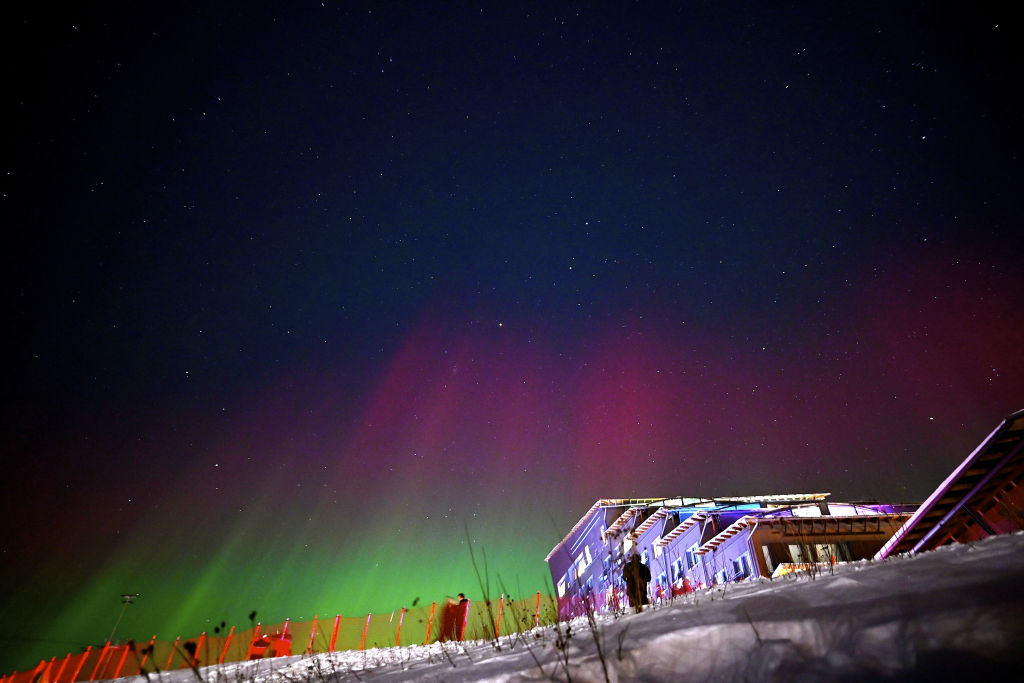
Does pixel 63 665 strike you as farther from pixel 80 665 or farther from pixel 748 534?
pixel 748 534

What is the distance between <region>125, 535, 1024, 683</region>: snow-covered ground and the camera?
238 centimetres

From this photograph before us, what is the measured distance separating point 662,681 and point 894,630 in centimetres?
125

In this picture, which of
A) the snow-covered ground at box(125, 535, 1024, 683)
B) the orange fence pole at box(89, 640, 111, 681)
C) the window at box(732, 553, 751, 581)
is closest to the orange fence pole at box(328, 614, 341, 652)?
the orange fence pole at box(89, 640, 111, 681)

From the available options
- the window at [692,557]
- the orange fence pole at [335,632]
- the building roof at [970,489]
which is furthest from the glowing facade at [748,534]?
the orange fence pole at [335,632]

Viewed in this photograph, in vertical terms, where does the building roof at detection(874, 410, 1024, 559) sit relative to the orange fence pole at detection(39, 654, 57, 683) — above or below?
above

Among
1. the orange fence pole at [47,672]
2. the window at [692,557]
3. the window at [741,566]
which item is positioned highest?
the window at [692,557]

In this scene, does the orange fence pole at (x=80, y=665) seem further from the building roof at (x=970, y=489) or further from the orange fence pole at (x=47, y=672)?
the building roof at (x=970, y=489)

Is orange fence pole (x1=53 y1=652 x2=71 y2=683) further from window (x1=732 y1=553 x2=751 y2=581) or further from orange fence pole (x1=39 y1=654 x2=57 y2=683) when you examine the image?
window (x1=732 y1=553 x2=751 y2=581)

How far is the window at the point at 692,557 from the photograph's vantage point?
26.0m

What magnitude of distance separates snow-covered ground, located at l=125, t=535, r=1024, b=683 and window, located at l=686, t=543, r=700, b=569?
24.0 m

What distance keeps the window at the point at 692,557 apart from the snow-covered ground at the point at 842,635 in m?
24.0

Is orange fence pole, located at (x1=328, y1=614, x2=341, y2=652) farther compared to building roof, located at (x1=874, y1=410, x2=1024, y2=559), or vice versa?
orange fence pole, located at (x1=328, y1=614, x2=341, y2=652)

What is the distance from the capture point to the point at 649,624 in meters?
4.17

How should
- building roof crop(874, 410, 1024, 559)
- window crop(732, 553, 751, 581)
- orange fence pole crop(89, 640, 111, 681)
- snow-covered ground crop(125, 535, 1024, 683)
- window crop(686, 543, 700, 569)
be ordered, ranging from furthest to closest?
window crop(686, 543, 700, 569) → window crop(732, 553, 751, 581) → orange fence pole crop(89, 640, 111, 681) → building roof crop(874, 410, 1024, 559) → snow-covered ground crop(125, 535, 1024, 683)
